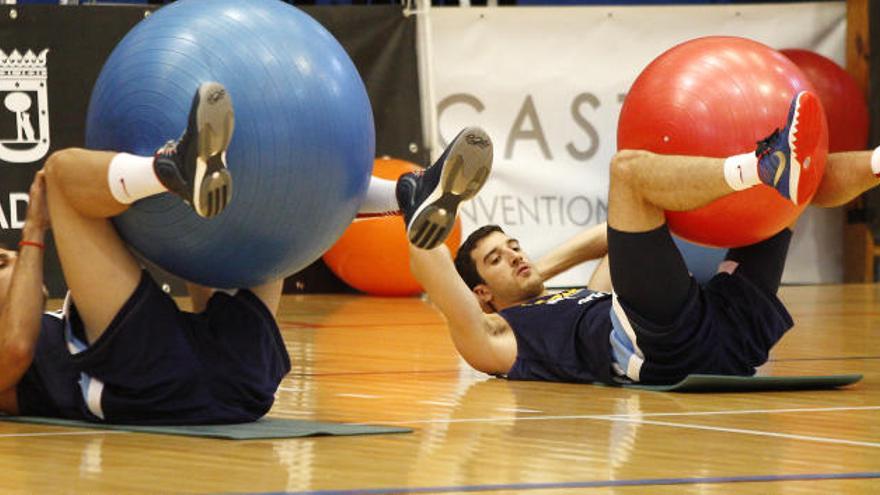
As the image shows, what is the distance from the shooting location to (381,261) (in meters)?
8.30

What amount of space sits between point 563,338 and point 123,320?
1571 millimetres

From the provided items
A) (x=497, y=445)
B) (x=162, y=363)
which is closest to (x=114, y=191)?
(x=162, y=363)

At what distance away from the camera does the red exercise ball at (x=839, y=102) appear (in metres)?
8.52

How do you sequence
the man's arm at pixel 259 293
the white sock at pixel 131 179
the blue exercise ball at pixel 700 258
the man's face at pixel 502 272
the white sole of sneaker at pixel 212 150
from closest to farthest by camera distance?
the white sole of sneaker at pixel 212 150 < the white sock at pixel 131 179 < the man's arm at pixel 259 293 < the man's face at pixel 502 272 < the blue exercise ball at pixel 700 258

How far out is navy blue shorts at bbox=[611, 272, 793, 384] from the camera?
14.2 feet

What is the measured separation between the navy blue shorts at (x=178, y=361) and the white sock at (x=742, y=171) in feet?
3.72

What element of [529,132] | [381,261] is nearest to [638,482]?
[381,261]

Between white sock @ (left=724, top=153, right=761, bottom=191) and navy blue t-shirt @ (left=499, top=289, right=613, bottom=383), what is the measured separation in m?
0.75

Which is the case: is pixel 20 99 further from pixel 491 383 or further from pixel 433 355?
pixel 491 383

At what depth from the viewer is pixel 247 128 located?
3.35 metres

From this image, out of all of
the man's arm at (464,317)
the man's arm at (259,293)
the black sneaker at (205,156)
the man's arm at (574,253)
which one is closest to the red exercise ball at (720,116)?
the man's arm at (464,317)

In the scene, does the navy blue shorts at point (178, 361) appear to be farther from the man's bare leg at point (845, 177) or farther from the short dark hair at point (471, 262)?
the man's bare leg at point (845, 177)

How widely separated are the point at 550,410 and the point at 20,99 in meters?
4.74

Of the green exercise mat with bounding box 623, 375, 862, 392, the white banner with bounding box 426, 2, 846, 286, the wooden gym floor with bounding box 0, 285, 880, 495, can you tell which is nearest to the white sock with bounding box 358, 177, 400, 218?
the wooden gym floor with bounding box 0, 285, 880, 495
